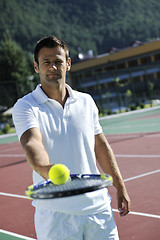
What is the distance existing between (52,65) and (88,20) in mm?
155451

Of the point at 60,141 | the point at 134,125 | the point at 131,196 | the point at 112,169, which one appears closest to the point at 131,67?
the point at 134,125

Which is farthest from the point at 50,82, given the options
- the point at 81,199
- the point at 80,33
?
the point at 80,33

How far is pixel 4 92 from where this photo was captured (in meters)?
29.4

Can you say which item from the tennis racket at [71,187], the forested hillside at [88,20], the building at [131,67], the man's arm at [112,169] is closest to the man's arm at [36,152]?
the tennis racket at [71,187]

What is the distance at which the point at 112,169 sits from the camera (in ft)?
9.49

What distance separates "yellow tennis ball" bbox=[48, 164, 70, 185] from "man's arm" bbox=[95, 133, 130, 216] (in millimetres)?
905

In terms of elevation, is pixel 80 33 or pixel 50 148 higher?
pixel 80 33

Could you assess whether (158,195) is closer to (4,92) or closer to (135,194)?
(135,194)

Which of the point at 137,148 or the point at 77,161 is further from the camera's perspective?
the point at 137,148

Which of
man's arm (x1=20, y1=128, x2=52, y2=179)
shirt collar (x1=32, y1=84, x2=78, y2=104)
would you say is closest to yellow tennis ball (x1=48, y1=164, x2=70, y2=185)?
man's arm (x1=20, y1=128, x2=52, y2=179)

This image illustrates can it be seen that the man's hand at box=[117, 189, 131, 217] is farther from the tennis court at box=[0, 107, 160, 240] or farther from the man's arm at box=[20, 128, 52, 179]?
the tennis court at box=[0, 107, 160, 240]

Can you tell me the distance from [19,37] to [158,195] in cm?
12368

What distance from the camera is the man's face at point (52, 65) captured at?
8.48 ft

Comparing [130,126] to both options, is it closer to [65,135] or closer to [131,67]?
[65,135]
